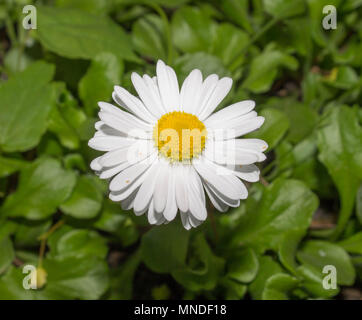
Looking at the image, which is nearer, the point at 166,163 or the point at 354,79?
the point at 166,163

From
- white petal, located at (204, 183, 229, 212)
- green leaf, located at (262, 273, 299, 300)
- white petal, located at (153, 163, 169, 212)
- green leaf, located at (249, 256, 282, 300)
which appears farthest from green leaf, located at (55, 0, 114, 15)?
green leaf, located at (262, 273, 299, 300)

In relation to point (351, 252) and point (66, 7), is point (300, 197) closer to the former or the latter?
point (351, 252)

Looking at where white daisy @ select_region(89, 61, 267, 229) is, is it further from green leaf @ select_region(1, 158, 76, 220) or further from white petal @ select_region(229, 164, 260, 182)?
green leaf @ select_region(1, 158, 76, 220)

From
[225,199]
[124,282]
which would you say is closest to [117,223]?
[124,282]

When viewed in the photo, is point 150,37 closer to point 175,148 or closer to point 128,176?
point 175,148

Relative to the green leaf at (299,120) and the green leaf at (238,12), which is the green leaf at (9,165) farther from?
the green leaf at (238,12)
